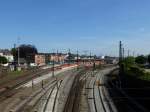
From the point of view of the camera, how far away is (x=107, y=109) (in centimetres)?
4581

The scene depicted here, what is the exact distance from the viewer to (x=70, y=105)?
50656 mm

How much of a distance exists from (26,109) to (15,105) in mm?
4230

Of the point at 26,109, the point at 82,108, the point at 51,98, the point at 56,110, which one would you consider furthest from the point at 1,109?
the point at 51,98

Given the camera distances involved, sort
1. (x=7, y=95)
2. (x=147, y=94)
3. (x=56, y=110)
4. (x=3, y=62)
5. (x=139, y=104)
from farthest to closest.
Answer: (x=3, y=62) → (x=7, y=95) → (x=147, y=94) → (x=139, y=104) → (x=56, y=110)

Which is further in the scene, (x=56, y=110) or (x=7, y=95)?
(x=7, y=95)

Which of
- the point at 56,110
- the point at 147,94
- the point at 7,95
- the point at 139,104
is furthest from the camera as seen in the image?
the point at 7,95

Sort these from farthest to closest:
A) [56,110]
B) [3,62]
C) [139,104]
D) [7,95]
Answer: [3,62] < [7,95] < [139,104] < [56,110]

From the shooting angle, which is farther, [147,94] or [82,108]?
[147,94]

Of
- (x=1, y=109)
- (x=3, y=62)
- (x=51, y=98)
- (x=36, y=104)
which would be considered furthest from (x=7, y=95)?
(x=3, y=62)

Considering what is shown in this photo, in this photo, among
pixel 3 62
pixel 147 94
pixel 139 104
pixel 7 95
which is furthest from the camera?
pixel 3 62

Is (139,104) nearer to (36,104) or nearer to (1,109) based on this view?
(36,104)

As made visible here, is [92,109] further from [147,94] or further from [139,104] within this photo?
[147,94]

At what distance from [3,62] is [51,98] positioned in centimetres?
11076

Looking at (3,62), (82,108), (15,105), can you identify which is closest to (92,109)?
(82,108)
